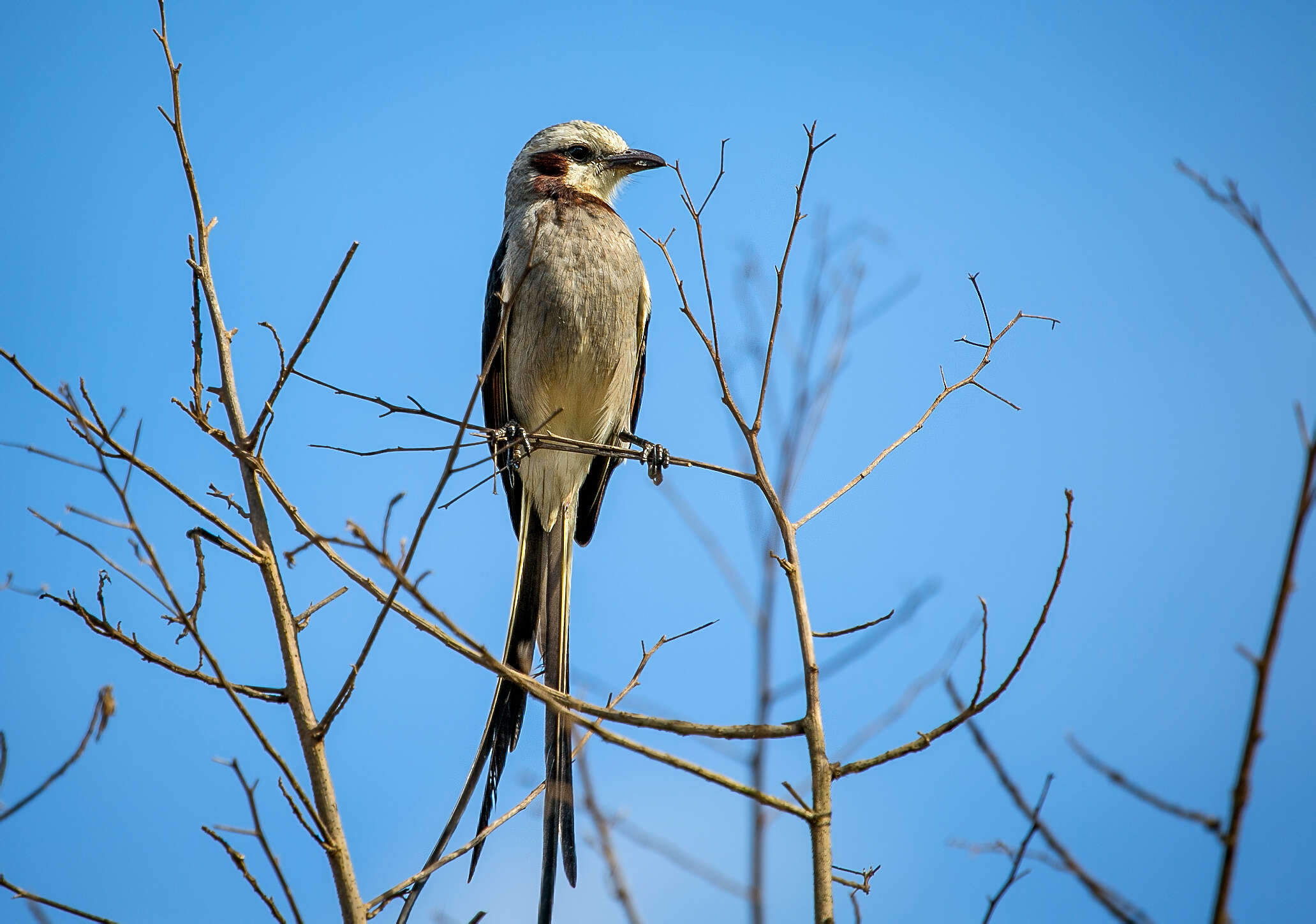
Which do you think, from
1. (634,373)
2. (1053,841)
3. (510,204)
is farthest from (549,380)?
(1053,841)

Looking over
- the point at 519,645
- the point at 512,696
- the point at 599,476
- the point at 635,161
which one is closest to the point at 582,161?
the point at 635,161

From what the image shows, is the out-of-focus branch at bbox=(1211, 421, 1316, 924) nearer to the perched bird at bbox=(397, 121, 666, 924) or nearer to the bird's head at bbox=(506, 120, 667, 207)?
the perched bird at bbox=(397, 121, 666, 924)

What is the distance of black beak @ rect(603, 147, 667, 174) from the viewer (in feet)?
15.6

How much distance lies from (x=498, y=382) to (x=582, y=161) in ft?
3.96

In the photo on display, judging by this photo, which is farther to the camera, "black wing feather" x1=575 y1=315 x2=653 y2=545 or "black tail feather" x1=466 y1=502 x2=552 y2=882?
"black wing feather" x1=575 y1=315 x2=653 y2=545

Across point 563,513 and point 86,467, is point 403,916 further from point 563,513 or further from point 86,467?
point 563,513

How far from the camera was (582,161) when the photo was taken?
15.8ft

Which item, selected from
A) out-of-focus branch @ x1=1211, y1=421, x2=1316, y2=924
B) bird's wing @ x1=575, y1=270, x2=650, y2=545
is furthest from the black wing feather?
out-of-focus branch @ x1=1211, y1=421, x2=1316, y2=924

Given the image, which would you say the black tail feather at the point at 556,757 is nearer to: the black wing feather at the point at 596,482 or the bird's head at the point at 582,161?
the black wing feather at the point at 596,482

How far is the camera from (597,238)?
421cm

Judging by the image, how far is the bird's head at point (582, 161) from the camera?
475 cm

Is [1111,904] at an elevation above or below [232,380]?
below

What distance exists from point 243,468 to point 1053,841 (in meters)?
1.77

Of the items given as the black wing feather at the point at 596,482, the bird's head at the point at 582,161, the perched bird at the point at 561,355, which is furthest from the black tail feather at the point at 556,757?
the bird's head at the point at 582,161
